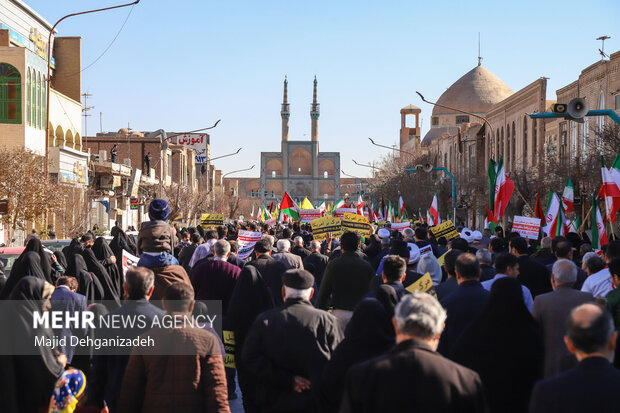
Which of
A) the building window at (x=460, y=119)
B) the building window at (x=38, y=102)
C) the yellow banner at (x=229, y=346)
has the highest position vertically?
the building window at (x=460, y=119)

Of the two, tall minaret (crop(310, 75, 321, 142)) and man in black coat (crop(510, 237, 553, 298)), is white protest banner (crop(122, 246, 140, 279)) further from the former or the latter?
tall minaret (crop(310, 75, 321, 142))

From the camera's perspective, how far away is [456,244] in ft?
37.1

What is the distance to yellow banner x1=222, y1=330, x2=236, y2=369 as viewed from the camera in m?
→ 7.77

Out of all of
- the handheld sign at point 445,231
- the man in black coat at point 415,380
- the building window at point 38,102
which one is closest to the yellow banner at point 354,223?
the handheld sign at point 445,231

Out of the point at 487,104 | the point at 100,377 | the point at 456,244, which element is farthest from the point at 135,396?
the point at 487,104

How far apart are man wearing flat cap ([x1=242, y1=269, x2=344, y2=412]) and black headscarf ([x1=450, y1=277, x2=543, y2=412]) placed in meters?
0.86

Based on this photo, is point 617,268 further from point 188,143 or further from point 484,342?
point 188,143

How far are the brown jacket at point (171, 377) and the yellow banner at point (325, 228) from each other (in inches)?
472

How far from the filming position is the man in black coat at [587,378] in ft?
11.8

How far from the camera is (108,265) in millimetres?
12203

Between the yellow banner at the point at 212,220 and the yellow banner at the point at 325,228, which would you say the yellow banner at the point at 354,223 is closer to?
the yellow banner at the point at 325,228

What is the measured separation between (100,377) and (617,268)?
4.01 metres

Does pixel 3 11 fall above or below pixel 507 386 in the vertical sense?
above

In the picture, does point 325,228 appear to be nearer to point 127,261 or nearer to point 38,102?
point 127,261
